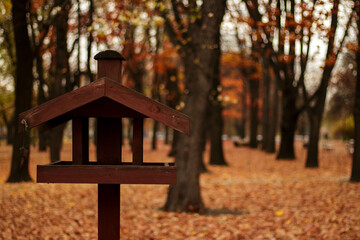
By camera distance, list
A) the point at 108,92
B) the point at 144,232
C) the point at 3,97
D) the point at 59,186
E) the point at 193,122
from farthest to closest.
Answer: the point at 3,97 < the point at 59,186 < the point at 193,122 < the point at 144,232 < the point at 108,92

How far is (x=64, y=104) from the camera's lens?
3.70 m

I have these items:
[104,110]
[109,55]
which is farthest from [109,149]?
[109,55]

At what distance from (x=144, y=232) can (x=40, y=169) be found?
4333 millimetres

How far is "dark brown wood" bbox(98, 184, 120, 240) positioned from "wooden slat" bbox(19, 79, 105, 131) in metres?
0.86

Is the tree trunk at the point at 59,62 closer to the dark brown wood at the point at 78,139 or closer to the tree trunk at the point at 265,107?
the dark brown wood at the point at 78,139

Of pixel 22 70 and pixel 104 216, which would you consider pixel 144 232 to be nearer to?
pixel 104 216

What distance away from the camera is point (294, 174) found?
16.1 meters

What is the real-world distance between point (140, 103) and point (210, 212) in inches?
247

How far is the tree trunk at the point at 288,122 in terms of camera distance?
69.1 feet

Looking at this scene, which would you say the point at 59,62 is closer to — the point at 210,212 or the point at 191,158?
the point at 191,158

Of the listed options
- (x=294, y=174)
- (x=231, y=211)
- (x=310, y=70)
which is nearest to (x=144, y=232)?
(x=231, y=211)

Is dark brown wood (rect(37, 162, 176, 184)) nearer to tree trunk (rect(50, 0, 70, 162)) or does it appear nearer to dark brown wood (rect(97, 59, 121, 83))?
dark brown wood (rect(97, 59, 121, 83))

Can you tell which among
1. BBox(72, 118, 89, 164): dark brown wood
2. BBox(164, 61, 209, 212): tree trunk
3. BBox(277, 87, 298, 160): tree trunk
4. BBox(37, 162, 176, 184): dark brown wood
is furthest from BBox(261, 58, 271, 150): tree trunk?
BBox(37, 162, 176, 184): dark brown wood

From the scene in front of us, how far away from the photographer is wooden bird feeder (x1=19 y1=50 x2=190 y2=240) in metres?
3.69
